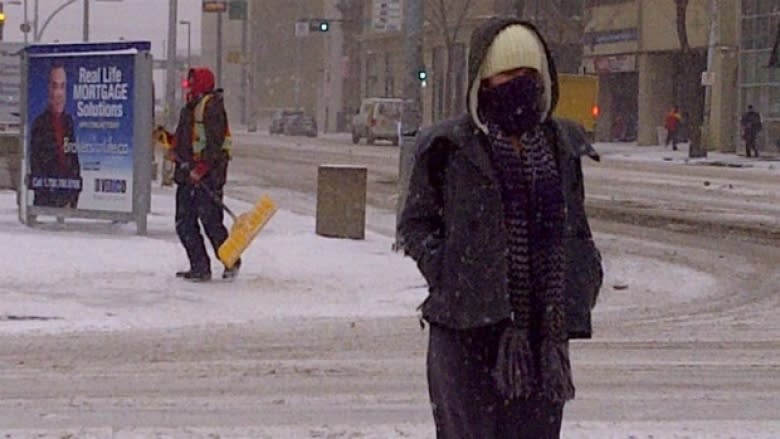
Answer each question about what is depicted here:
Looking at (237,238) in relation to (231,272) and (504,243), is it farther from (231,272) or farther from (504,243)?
(504,243)

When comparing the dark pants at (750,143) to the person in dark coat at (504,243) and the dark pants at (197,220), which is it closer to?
the dark pants at (197,220)

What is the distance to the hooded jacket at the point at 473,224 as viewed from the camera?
444 cm

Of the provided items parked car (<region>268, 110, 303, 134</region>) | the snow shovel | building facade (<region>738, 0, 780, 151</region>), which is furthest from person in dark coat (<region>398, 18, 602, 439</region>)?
parked car (<region>268, 110, 303, 134</region>)

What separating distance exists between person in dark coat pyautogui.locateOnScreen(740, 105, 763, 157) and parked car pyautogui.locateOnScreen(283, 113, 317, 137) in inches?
1446

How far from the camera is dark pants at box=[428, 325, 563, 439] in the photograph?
4590 mm

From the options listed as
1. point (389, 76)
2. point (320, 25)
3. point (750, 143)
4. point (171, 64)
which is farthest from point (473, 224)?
point (389, 76)

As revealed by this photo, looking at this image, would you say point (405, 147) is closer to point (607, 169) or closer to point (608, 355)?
point (608, 355)

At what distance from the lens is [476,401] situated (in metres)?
4.63

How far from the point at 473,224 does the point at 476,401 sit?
55 cm

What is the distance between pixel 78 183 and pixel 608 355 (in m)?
8.45

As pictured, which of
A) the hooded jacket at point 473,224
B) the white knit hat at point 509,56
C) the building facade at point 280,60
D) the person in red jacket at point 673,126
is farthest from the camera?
the building facade at point 280,60

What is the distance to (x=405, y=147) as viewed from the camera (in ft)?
52.3

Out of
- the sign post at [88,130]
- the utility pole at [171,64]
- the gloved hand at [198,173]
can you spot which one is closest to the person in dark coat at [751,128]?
the utility pole at [171,64]

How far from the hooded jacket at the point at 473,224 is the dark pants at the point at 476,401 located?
0.10m
